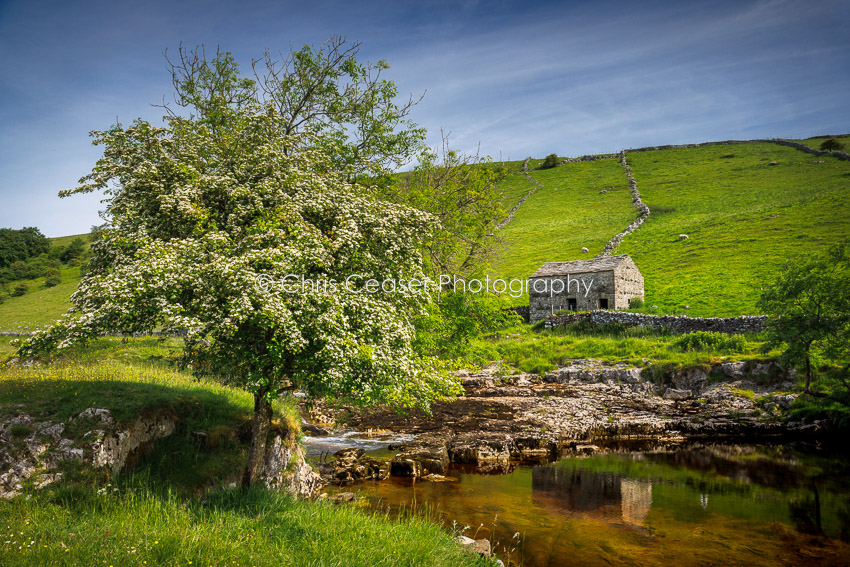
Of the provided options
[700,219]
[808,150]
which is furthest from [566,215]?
[808,150]

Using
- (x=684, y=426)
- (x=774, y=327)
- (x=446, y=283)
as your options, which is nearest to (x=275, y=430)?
(x=446, y=283)

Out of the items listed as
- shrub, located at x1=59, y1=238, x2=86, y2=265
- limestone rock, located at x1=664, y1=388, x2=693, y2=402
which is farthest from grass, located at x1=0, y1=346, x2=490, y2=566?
shrub, located at x1=59, y1=238, x2=86, y2=265

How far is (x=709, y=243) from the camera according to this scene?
195 ft

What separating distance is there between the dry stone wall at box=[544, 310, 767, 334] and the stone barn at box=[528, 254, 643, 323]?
3.62m

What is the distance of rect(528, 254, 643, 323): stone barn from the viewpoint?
152 feet

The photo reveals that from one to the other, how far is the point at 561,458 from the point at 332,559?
47.6ft

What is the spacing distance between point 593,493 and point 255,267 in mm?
13540

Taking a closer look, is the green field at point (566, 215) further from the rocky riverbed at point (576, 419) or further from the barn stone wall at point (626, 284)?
the rocky riverbed at point (576, 419)

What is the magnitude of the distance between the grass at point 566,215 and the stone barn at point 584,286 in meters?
5.20

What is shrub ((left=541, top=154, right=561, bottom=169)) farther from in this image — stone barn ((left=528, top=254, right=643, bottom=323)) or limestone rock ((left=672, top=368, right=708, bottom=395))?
limestone rock ((left=672, top=368, right=708, bottom=395))

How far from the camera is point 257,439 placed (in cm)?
1227

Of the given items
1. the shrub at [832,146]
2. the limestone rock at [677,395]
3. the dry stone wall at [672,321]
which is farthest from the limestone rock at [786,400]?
the shrub at [832,146]

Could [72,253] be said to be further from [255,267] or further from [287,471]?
[255,267]

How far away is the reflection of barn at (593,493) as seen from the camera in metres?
14.4
